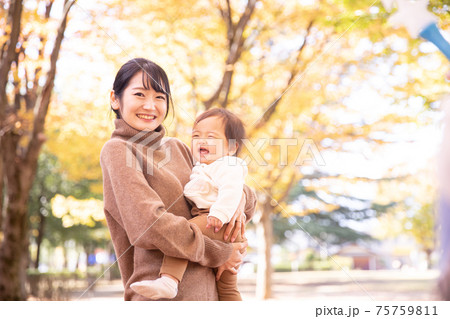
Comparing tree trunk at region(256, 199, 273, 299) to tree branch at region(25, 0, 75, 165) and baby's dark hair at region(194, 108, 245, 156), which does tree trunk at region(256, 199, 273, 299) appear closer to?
tree branch at region(25, 0, 75, 165)

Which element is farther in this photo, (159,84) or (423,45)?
(423,45)

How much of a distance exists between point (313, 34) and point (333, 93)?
0.51 meters

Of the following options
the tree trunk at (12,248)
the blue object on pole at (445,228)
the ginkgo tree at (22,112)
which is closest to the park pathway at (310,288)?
the tree trunk at (12,248)

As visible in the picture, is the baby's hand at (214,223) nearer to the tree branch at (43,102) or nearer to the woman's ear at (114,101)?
the woman's ear at (114,101)

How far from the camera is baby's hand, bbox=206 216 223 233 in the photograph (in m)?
0.95

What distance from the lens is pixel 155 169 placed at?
96cm

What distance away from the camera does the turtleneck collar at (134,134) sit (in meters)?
1.00

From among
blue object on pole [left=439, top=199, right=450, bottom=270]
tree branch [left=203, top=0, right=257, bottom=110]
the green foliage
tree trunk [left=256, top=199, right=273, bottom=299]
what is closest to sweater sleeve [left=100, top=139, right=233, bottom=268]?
blue object on pole [left=439, top=199, right=450, bottom=270]

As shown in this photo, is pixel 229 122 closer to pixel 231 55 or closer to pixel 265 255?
pixel 231 55

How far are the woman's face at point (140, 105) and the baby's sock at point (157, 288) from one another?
0.30 meters

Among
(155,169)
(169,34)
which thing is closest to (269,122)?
(169,34)

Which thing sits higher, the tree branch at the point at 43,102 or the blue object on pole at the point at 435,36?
A: the tree branch at the point at 43,102

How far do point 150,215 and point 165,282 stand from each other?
120 mm

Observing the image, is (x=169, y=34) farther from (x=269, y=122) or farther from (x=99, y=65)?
(x=269, y=122)
